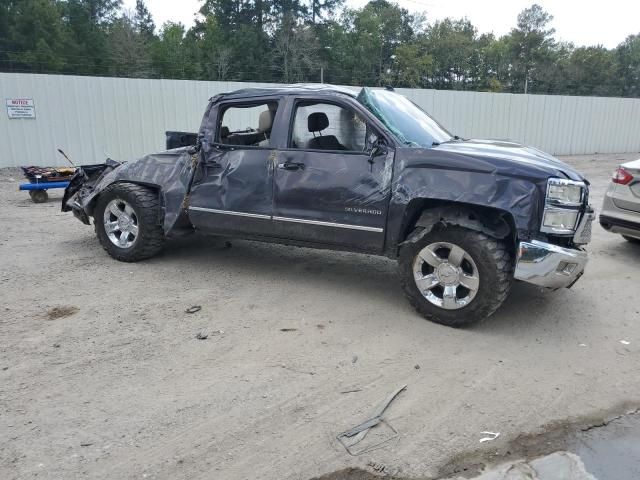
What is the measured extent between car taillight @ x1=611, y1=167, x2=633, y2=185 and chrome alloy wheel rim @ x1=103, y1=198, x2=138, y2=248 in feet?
18.8

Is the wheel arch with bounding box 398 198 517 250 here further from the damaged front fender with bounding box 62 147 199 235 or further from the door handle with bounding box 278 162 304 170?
the damaged front fender with bounding box 62 147 199 235

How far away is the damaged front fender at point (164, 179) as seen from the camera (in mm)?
5961

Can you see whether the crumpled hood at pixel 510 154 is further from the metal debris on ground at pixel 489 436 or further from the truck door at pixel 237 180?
the metal debris on ground at pixel 489 436

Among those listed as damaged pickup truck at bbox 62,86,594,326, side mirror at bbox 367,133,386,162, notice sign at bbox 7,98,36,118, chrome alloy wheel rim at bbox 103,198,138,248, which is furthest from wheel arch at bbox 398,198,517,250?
notice sign at bbox 7,98,36,118

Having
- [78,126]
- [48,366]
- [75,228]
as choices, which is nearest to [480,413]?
[48,366]

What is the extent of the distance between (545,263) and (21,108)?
1266 cm

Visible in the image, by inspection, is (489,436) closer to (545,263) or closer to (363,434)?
(363,434)

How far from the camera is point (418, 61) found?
169 ft

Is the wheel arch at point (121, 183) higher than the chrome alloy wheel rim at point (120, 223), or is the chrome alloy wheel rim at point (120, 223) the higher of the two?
the wheel arch at point (121, 183)

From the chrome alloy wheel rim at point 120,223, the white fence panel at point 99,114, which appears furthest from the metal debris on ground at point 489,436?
the white fence panel at point 99,114

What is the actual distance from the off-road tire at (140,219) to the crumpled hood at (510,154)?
324 centimetres

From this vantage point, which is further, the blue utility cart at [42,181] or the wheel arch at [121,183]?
the blue utility cart at [42,181]

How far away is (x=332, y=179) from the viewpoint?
200 inches

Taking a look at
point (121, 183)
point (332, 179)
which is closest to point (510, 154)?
point (332, 179)
